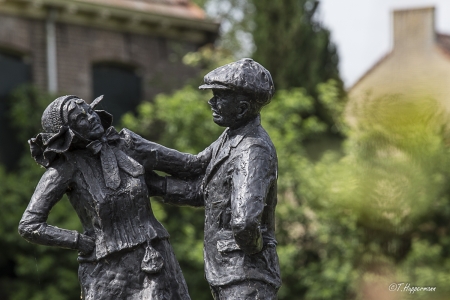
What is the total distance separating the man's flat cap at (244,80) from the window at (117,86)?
42.0 feet

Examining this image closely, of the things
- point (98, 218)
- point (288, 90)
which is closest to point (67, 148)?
point (98, 218)

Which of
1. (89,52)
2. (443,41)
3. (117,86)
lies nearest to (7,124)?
(89,52)

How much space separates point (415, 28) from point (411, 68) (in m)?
3.92

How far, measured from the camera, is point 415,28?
18.2m

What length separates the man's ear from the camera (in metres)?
5.48

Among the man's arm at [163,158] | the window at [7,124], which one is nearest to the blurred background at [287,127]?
the window at [7,124]

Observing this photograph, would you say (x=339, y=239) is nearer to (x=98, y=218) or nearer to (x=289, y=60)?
→ (x=289, y=60)

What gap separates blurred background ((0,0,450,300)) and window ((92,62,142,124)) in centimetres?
3

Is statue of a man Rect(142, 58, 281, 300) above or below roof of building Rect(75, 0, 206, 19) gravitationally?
below

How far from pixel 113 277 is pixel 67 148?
0.77 m

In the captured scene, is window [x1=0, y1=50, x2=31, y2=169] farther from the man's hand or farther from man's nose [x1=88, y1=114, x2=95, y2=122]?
man's nose [x1=88, y1=114, x2=95, y2=122]

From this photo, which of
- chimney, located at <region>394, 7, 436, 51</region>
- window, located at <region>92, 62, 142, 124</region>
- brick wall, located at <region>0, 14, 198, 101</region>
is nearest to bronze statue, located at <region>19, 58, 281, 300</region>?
chimney, located at <region>394, 7, 436, 51</region>

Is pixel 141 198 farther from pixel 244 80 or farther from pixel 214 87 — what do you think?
pixel 244 80

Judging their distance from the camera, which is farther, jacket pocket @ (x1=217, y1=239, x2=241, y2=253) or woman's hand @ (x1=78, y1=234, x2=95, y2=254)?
woman's hand @ (x1=78, y1=234, x2=95, y2=254)
